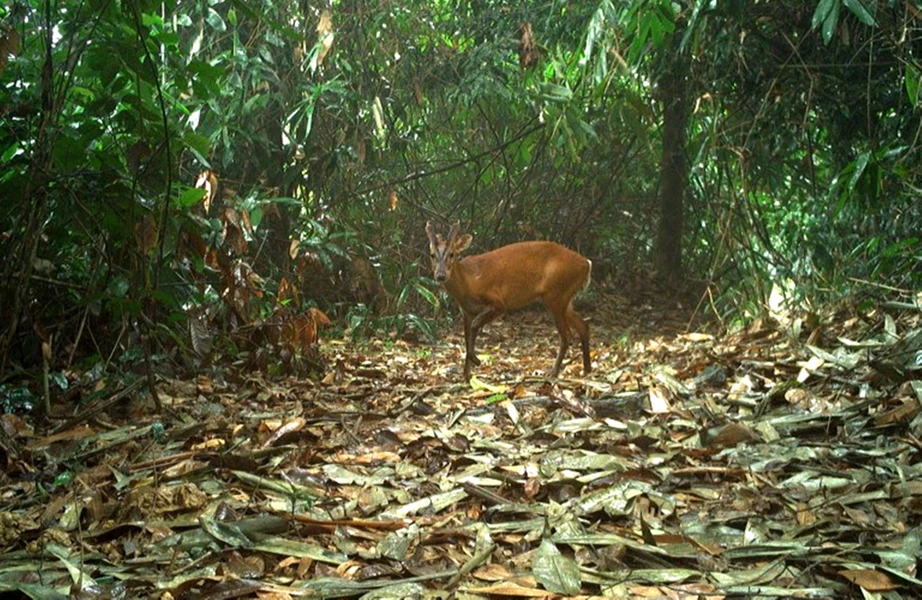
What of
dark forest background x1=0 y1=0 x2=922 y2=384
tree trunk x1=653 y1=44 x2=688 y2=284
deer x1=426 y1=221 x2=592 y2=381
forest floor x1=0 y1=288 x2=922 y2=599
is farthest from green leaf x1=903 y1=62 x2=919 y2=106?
tree trunk x1=653 y1=44 x2=688 y2=284

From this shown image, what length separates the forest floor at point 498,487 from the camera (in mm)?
2197

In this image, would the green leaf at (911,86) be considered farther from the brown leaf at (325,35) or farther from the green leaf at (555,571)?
the brown leaf at (325,35)

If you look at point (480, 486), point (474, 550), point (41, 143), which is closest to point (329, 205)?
point (41, 143)

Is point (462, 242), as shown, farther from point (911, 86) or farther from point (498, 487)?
point (498, 487)

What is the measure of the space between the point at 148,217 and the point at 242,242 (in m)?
1.10

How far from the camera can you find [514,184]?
9.18 m

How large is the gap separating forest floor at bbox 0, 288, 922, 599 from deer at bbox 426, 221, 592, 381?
5.94 feet

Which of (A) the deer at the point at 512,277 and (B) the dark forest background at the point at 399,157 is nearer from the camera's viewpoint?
(B) the dark forest background at the point at 399,157

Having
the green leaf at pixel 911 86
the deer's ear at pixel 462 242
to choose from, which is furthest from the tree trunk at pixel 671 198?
the green leaf at pixel 911 86

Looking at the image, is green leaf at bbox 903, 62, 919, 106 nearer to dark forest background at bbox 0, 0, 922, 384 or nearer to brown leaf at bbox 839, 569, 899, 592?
dark forest background at bbox 0, 0, 922, 384

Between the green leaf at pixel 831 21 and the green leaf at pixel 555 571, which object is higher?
the green leaf at pixel 831 21

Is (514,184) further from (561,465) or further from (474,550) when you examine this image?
(474,550)

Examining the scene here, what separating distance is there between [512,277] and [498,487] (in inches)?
144

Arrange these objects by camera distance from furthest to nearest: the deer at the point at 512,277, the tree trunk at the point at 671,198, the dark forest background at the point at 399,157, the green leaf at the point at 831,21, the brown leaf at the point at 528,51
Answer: the tree trunk at the point at 671,198, the deer at the point at 512,277, the brown leaf at the point at 528,51, the green leaf at the point at 831,21, the dark forest background at the point at 399,157
